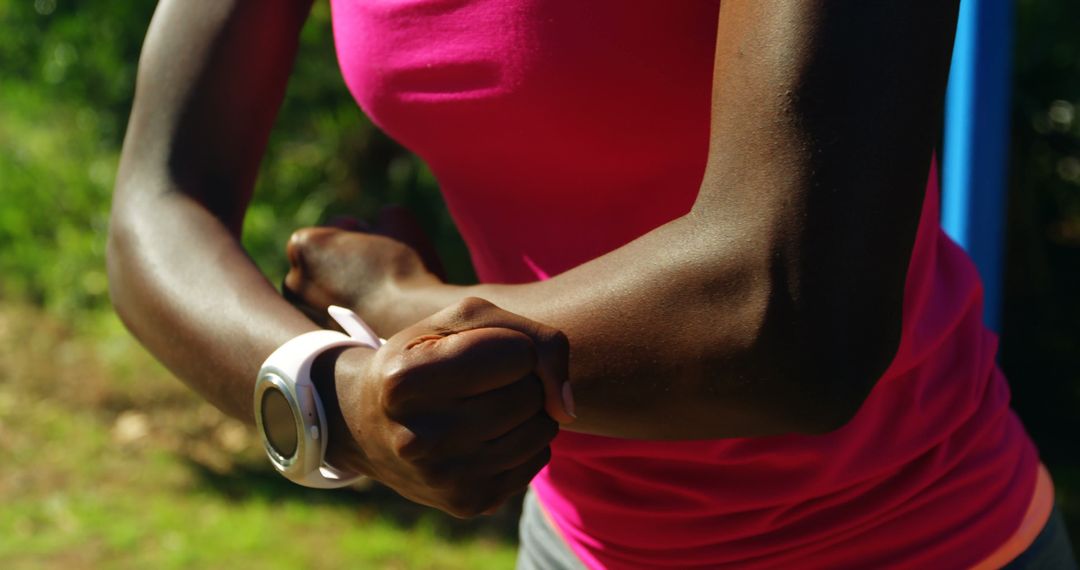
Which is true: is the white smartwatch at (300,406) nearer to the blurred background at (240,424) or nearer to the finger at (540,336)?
the finger at (540,336)

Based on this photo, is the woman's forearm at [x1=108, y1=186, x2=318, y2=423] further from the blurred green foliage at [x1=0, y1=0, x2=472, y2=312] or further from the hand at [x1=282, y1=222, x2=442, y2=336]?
the blurred green foliage at [x1=0, y1=0, x2=472, y2=312]

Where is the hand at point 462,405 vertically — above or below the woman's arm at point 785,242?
below

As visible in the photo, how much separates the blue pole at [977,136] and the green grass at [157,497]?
2402 mm

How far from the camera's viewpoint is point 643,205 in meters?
1.28

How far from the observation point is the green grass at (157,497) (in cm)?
424

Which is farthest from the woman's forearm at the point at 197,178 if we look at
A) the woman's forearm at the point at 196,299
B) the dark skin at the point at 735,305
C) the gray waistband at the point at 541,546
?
the gray waistband at the point at 541,546

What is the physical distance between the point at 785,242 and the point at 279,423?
1.60 feet

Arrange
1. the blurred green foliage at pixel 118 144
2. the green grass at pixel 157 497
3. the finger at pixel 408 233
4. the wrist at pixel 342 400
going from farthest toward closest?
the blurred green foliage at pixel 118 144
the green grass at pixel 157 497
the finger at pixel 408 233
the wrist at pixel 342 400

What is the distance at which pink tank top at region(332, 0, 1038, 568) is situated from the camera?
119 cm

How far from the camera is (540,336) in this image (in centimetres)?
100

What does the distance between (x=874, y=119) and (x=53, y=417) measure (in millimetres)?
5051

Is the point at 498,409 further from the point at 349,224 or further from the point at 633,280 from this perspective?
the point at 349,224

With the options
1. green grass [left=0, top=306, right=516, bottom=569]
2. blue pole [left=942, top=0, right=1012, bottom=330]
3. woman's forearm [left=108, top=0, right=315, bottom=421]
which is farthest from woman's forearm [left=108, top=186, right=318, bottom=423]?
green grass [left=0, top=306, right=516, bottom=569]

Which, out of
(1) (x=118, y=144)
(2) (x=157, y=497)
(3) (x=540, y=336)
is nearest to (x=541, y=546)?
(3) (x=540, y=336)
